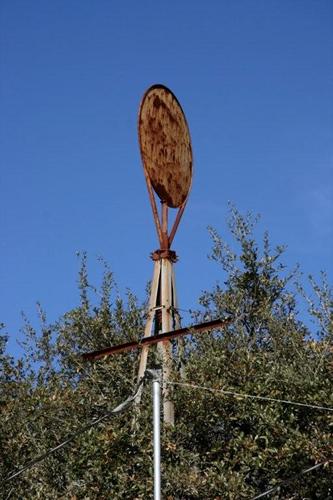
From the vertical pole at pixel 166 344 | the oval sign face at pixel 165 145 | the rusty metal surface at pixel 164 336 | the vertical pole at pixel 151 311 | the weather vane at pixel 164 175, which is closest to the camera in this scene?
the vertical pole at pixel 166 344

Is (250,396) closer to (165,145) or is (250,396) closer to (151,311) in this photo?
(151,311)

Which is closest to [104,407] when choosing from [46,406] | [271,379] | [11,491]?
[46,406]

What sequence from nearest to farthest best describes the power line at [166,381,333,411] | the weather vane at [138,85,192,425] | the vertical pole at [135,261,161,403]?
the power line at [166,381,333,411], the vertical pole at [135,261,161,403], the weather vane at [138,85,192,425]

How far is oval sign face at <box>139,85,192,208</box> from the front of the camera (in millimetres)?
18312

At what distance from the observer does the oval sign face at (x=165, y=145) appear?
60.1ft

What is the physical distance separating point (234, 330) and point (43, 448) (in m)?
4.31

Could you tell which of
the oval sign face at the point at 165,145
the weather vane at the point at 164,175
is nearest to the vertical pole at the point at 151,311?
the weather vane at the point at 164,175

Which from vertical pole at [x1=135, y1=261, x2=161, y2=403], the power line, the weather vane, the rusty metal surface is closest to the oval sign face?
the weather vane

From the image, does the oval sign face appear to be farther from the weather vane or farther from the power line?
the power line

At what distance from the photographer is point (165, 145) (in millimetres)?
18812

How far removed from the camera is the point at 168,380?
15914 mm

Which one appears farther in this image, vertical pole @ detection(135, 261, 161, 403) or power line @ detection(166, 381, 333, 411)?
vertical pole @ detection(135, 261, 161, 403)

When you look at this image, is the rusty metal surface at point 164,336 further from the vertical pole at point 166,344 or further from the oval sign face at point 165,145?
the oval sign face at point 165,145

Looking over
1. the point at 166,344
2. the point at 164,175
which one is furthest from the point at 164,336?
the point at 164,175
